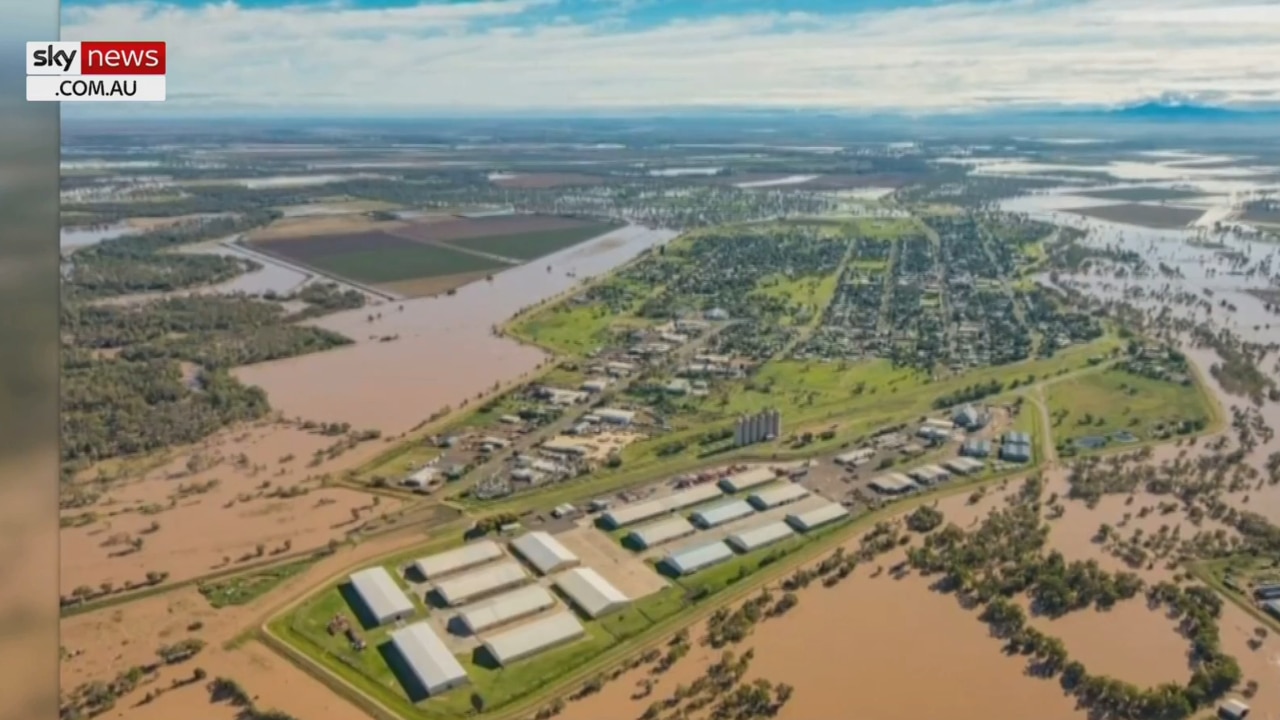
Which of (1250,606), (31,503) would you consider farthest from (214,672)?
(1250,606)

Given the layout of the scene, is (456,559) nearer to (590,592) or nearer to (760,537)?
(590,592)

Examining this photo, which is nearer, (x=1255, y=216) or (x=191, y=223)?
(x=191, y=223)

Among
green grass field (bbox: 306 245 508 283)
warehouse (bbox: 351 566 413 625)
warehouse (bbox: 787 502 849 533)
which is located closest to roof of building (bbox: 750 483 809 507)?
warehouse (bbox: 787 502 849 533)

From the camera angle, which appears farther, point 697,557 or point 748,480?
point 748,480

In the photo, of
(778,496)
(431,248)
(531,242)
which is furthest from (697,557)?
(531,242)

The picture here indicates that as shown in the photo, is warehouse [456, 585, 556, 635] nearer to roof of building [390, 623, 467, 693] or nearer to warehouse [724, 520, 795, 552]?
roof of building [390, 623, 467, 693]

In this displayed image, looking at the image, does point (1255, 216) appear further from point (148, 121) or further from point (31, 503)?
point (148, 121)
